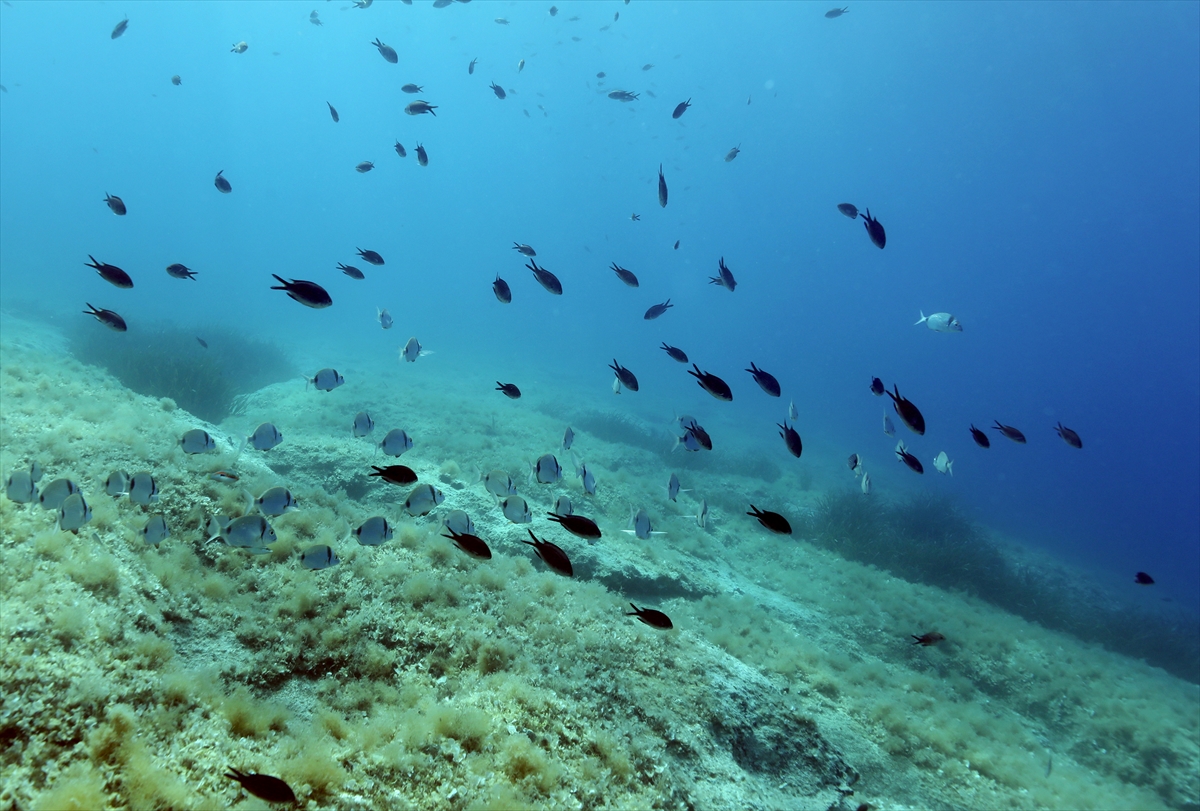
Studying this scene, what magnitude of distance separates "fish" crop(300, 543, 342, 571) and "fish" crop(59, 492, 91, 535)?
1.54m

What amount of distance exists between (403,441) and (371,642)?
2.20m

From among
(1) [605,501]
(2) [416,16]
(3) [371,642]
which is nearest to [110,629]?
(3) [371,642]

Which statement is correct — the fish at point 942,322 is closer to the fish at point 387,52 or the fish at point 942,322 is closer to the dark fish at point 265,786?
the dark fish at point 265,786

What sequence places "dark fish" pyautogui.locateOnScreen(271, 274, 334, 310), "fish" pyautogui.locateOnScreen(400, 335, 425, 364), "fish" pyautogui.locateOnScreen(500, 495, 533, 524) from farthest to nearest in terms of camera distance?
"fish" pyautogui.locateOnScreen(400, 335, 425, 364)
"fish" pyautogui.locateOnScreen(500, 495, 533, 524)
"dark fish" pyautogui.locateOnScreen(271, 274, 334, 310)

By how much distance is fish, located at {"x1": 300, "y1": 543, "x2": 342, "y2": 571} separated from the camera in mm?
3900

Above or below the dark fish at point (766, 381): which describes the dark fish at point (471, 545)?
below

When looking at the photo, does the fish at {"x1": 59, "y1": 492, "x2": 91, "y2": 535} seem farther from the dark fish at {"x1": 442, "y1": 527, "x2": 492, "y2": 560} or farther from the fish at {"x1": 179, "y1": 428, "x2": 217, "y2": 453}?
the dark fish at {"x1": 442, "y1": 527, "x2": 492, "y2": 560}

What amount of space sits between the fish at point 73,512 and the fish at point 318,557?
154cm

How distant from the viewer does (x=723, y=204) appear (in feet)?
492

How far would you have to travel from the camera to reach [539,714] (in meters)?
3.76

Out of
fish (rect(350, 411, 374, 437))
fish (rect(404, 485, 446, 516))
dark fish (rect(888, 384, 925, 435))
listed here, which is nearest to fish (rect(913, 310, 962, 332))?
dark fish (rect(888, 384, 925, 435))

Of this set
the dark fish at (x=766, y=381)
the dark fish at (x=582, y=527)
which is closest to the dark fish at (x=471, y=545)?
the dark fish at (x=582, y=527)

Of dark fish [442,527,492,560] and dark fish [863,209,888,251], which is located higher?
dark fish [863,209,888,251]

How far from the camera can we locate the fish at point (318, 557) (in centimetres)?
390
